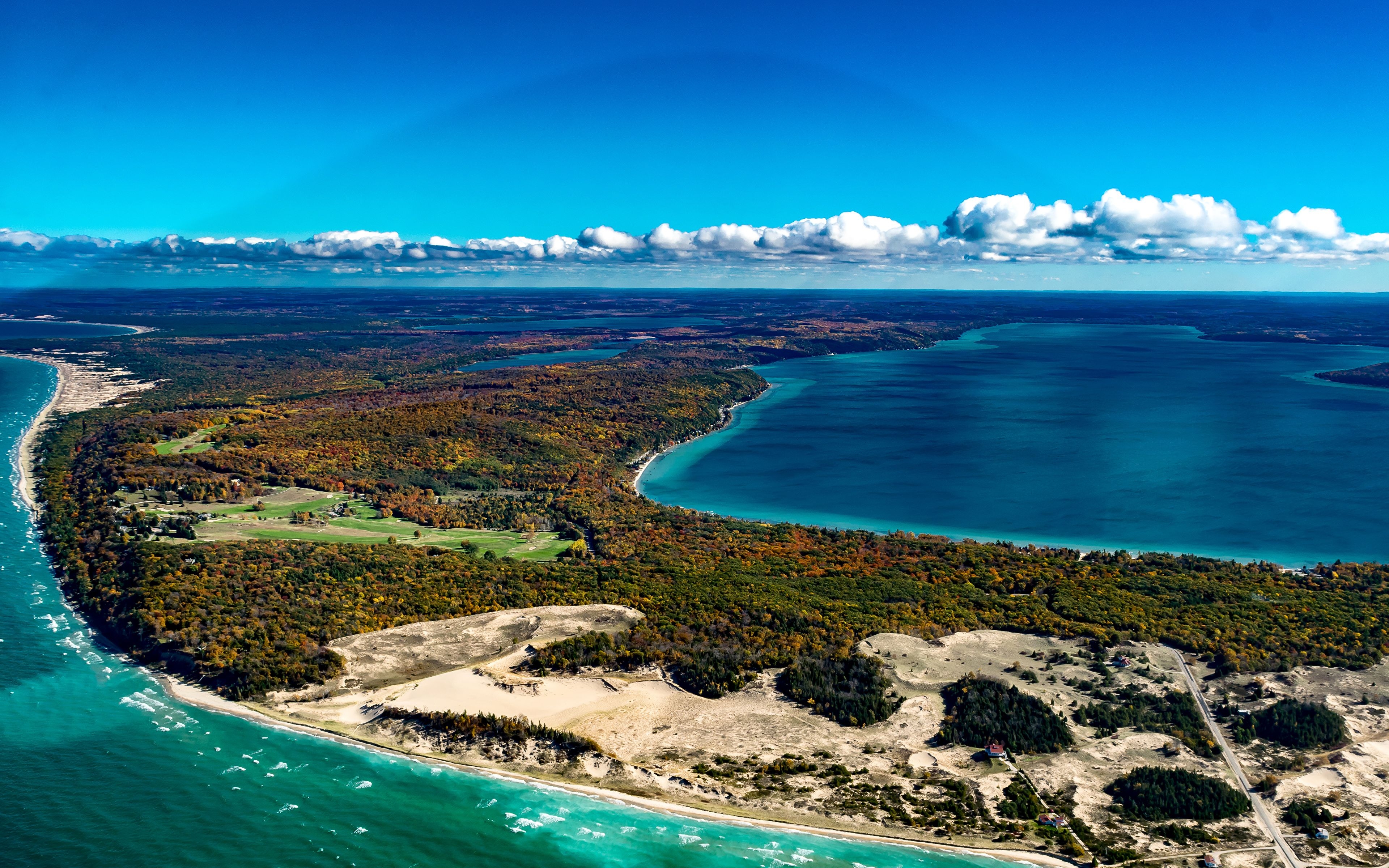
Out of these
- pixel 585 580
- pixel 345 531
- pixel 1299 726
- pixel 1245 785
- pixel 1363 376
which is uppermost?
pixel 1363 376

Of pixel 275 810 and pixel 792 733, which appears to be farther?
pixel 792 733

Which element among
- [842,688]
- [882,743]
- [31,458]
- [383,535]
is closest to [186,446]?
[31,458]

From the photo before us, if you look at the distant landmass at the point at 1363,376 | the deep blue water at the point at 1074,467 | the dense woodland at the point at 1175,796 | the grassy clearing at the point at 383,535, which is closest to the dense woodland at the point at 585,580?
the grassy clearing at the point at 383,535

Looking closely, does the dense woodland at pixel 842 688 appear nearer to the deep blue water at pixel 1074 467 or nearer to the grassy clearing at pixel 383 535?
the grassy clearing at pixel 383 535

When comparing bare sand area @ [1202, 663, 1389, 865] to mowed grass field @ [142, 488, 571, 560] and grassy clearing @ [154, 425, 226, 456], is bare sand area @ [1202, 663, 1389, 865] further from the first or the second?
grassy clearing @ [154, 425, 226, 456]

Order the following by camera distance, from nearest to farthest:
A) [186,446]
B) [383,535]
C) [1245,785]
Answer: [1245,785] → [383,535] → [186,446]

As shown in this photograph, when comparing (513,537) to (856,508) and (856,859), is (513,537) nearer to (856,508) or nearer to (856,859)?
(856,508)

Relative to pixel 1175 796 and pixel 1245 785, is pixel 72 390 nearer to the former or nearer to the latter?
pixel 1175 796

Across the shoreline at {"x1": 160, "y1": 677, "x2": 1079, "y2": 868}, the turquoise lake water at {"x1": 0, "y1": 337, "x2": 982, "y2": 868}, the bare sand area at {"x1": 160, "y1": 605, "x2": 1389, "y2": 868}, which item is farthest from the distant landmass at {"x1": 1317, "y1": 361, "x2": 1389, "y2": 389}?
the turquoise lake water at {"x1": 0, "y1": 337, "x2": 982, "y2": 868}
